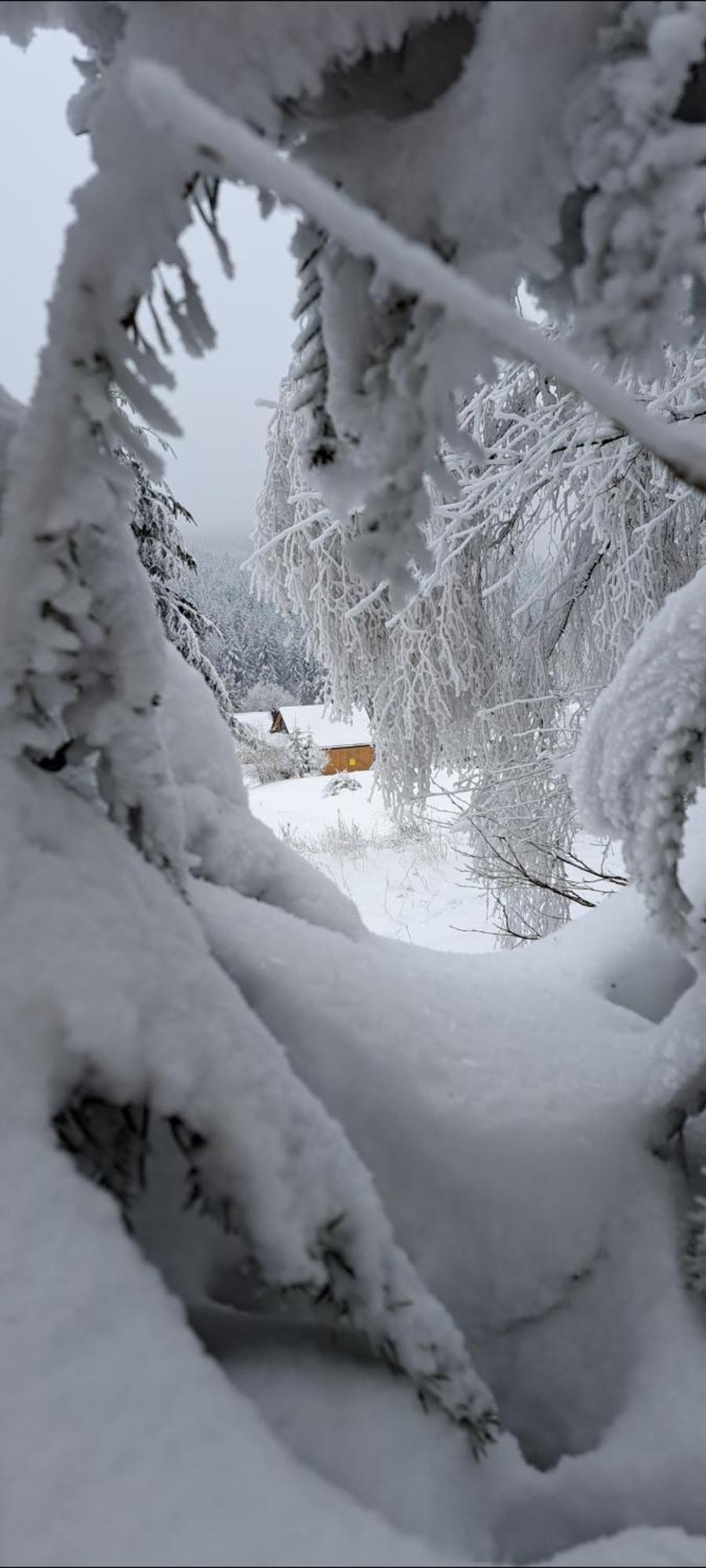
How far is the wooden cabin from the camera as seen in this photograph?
1587 cm

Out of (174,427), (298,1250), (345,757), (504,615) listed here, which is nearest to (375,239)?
(174,427)

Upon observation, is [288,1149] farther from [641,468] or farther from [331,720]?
[331,720]

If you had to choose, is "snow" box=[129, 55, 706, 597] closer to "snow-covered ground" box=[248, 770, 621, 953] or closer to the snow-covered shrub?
"snow-covered ground" box=[248, 770, 621, 953]

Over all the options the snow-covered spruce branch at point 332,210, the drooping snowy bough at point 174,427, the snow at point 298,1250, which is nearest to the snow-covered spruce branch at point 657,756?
the snow at point 298,1250

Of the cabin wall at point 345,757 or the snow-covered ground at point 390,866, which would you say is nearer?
the snow-covered ground at point 390,866

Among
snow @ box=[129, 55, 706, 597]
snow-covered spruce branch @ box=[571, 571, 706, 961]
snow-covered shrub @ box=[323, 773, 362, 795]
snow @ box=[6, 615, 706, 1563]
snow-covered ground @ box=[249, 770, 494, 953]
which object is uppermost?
snow @ box=[129, 55, 706, 597]

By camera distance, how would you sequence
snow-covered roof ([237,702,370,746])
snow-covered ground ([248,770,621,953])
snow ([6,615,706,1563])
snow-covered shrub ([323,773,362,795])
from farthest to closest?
snow-covered roof ([237,702,370,746]) < snow-covered shrub ([323,773,362,795]) < snow-covered ground ([248,770,621,953]) < snow ([6,615,706,1563])

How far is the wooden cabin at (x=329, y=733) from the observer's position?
15.9m

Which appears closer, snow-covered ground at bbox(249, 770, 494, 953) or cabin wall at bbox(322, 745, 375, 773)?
snow-covered ground at bbox(249, 770, 494, 953)

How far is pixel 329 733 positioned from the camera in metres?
19.1

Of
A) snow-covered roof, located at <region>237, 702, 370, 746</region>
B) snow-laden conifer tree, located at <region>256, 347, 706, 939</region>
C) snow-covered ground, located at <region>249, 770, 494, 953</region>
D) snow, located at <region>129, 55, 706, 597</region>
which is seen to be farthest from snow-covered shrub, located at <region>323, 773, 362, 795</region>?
snow, located at <region>129, 55, 706, 597</region>

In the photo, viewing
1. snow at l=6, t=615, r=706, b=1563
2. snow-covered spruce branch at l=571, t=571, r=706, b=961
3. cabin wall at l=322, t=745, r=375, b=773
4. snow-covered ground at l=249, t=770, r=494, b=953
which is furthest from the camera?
cabin wall at l=322, t=745, r=375, b=773

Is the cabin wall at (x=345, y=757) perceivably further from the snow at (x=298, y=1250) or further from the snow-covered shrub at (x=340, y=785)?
the snow at (x=298, y=1250)

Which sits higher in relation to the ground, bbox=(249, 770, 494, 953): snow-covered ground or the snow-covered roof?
the snow-covered roof
